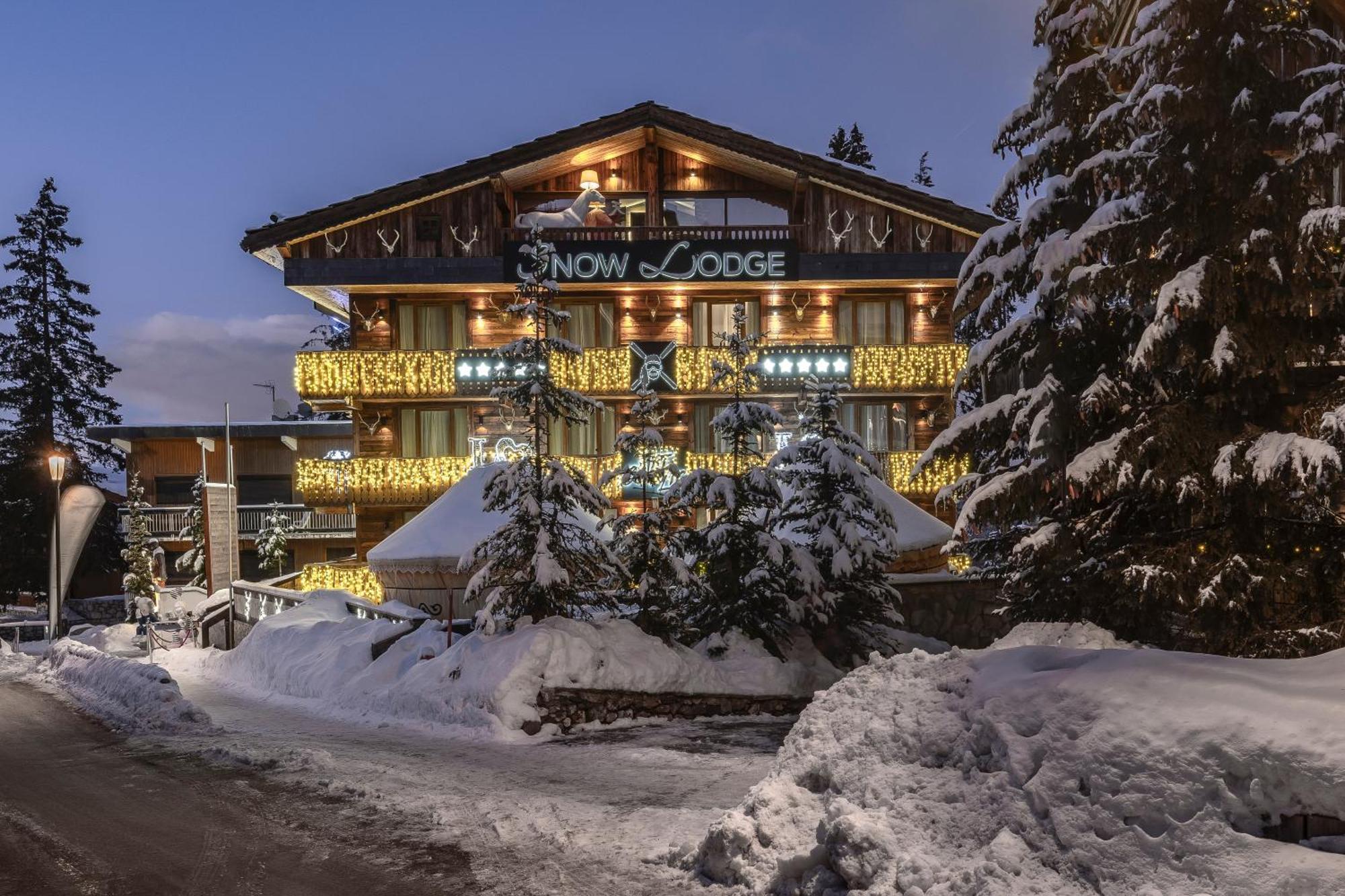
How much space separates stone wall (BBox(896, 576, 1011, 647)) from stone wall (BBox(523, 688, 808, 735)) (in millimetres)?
5807

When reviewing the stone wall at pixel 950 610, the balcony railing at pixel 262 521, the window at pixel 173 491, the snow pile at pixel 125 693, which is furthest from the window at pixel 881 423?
the window at pixel 173 491

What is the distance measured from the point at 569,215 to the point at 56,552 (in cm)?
1597

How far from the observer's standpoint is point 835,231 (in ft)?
96.3

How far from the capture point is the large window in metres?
31.0

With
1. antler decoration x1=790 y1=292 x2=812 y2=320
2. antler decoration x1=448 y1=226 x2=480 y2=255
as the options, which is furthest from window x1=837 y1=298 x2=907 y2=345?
antler decoration x1=448 y1=226 x2=480 y2=255

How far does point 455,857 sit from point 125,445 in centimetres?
4166

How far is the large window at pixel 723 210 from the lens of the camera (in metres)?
31.0

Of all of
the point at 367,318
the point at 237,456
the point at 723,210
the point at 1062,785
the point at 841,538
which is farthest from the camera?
the point at 237,456

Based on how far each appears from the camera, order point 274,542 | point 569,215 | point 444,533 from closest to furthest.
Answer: point 444,533 < point 569,215 < point 274,542

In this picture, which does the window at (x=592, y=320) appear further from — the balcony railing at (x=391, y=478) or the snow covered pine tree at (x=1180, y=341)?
the snow covered pine tree at (x=1180, y=341)

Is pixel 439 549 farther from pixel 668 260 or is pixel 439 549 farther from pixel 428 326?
pixel 668 260

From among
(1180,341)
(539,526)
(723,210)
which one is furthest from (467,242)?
(1180,341)

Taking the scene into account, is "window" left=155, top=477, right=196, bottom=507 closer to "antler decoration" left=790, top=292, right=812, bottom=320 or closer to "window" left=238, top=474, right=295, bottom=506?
"window" left=238, top=474, right=295, bottom=506

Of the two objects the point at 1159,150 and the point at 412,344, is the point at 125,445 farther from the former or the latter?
the point at 1159,150
